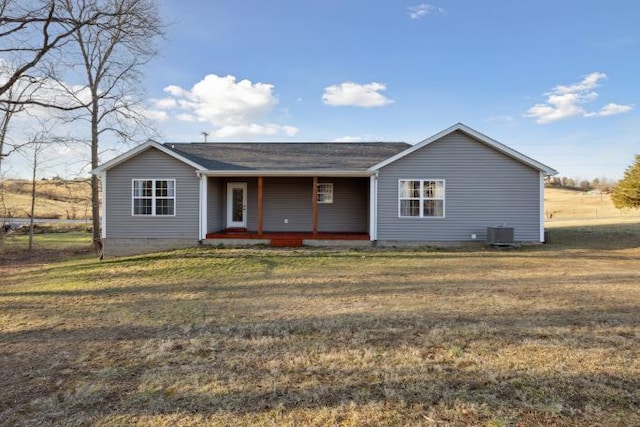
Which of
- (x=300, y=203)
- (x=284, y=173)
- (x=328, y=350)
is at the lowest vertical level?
(x=328, y=350)

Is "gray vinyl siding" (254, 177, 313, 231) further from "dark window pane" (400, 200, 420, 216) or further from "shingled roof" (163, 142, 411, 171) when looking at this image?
"dark window pane" (400, 200, 420, 216)

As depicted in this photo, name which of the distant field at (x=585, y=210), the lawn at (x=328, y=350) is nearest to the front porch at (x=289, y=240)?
the lawn at (x=328, y=350)

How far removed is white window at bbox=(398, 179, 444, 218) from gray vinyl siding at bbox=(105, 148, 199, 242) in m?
7.76

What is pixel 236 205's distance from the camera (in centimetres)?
1638

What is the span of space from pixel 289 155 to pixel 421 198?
5.93 metres

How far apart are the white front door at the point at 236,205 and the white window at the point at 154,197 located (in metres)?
2.68

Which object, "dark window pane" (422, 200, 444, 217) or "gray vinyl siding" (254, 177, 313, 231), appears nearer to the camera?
"dark window pane" (422, 200, 444, 217)

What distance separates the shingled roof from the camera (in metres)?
14.4

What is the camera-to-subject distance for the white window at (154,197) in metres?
14.1

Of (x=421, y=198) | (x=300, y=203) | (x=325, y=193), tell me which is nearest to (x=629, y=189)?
(x=421, y=198)

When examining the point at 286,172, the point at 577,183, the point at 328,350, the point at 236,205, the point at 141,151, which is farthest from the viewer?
the point at 577,183

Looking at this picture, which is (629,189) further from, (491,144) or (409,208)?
(409,208)

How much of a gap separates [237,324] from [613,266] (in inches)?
391

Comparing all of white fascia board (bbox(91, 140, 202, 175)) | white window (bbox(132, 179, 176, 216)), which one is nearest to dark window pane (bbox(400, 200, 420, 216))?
white fascia board (bbox(91, 140, 202, 175))
